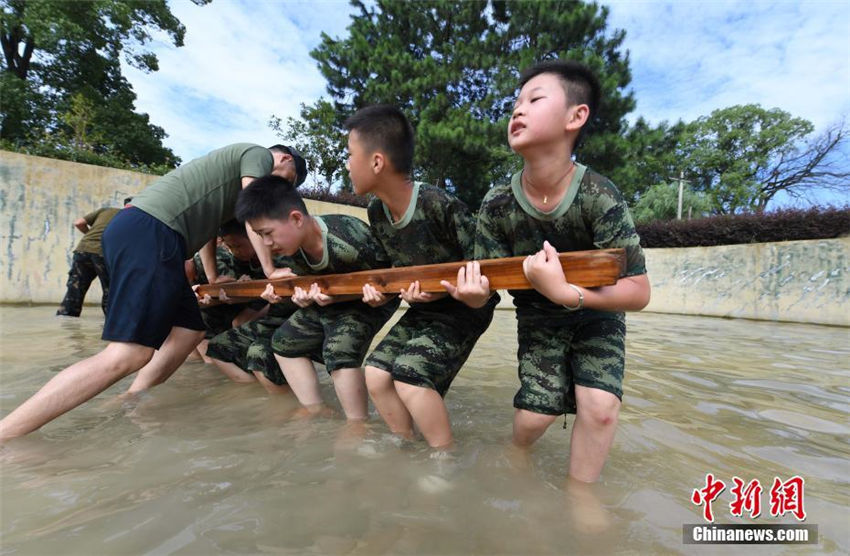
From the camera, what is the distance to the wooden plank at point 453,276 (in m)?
1.53

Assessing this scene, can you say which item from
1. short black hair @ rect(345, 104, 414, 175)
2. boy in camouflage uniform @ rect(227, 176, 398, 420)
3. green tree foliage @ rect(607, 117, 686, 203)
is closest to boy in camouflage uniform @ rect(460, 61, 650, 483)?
short black hair @ rect(345, 104, 414, 175)

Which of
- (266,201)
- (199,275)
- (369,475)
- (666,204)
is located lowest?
(369,475)

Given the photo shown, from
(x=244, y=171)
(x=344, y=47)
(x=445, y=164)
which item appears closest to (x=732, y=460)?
(x=244, y=171)

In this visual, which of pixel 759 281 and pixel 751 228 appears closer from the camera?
pixel 759 281

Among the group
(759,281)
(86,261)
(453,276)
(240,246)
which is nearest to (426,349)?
(453,276)

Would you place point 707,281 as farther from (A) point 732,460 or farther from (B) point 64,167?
(B) point 64,167

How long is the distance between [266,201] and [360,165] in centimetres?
57

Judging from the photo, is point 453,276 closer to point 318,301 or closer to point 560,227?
point 560,227

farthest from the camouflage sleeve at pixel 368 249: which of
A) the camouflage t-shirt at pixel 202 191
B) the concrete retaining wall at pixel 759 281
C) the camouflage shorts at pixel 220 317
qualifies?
the concrete retaining wall at pixel 759 281

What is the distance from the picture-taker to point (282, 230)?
248 cm

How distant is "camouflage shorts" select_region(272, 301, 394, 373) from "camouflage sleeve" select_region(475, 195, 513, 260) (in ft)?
2.86

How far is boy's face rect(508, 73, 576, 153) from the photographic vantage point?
1.76 m

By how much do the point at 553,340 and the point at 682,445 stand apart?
874 millimetres

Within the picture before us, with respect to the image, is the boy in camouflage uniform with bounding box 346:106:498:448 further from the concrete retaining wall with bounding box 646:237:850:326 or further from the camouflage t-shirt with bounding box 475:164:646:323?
the concrete retaining wall with bounding box 646:237:850:326
